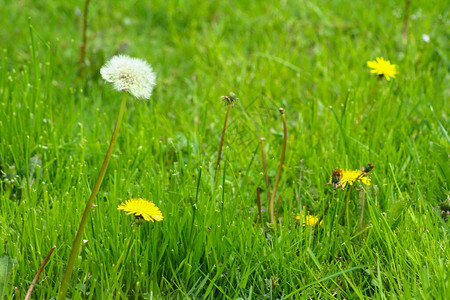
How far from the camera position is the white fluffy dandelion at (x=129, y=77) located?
1492 millimetres

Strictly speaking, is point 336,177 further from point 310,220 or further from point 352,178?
point 310,220

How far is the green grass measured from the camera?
5.66 ft

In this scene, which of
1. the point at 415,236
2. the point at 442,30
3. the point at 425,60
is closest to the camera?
the point at 415,236

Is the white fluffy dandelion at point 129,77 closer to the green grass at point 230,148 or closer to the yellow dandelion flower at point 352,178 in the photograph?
the green grass at point 230,148

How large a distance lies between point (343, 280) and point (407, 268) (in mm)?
221

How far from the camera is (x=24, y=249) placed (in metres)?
1.72

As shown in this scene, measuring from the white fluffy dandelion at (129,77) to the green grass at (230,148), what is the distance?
44 centimetres

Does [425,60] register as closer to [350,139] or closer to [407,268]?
[350,139]

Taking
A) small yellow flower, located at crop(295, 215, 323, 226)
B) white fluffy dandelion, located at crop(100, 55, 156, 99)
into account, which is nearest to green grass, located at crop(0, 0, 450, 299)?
small yellow flower, located at crop(295, 215, 323, 226)

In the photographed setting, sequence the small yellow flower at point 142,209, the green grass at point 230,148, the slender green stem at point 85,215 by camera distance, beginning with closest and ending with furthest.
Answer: the slender green stem at point 85,215
the small yellow flower at point 142,209
the green grass at point 230,148

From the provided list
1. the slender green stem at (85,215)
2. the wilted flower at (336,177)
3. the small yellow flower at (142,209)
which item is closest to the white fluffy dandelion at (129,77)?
the slender green stem at (85,215)

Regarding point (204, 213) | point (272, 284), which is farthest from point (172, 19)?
point (272, 284)

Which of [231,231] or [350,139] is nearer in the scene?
[231,231]

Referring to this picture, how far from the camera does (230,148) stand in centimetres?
244
